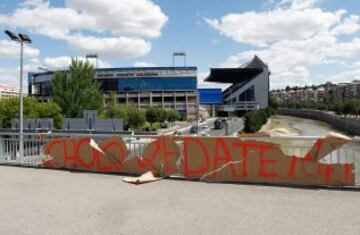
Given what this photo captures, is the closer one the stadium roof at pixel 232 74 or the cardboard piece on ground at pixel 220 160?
the cardboard piece on ground at pixel 220 160

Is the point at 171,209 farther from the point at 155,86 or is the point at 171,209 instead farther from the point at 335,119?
the point at 155,86

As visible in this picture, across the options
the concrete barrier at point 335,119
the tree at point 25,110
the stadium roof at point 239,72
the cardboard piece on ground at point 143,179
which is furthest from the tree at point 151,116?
the cardboard piece on ground at point 143,179

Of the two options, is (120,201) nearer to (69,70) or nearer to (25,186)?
(25,186)

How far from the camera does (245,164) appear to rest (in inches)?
349

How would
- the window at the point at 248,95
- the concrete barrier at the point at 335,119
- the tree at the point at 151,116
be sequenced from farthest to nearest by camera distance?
1. the window at the point at 248,95
2. the tree at the point at 151,116
3. the concrete barrier at the point at 335,119

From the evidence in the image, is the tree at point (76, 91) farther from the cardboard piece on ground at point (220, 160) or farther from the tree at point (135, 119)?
the cardboard piece on ground at point (220, 160)

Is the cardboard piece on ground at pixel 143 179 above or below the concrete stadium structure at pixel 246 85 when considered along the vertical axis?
below

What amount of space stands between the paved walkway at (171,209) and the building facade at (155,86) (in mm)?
118308

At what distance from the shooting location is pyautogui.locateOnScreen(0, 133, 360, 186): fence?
8242mm

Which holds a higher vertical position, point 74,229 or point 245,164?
point 245,164

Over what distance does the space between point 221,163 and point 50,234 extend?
4556 millimetres

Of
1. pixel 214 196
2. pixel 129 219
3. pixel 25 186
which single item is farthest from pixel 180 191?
pixel 25 186

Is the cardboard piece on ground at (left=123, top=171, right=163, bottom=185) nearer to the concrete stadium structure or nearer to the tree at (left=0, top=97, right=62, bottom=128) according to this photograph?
the tree at (left=0, top=97, right=62, bottom=128)

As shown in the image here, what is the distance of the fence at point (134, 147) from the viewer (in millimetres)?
8242
